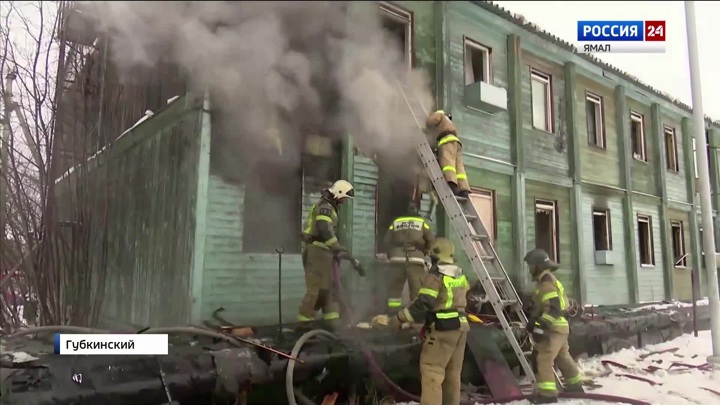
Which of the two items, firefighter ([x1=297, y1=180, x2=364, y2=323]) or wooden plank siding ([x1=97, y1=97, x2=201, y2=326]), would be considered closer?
wooden plank siding ([x1=97, y1=97, x2=201, y2=326])

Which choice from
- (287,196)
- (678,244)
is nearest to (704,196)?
(678,244)

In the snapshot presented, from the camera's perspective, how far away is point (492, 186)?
396 centimetres

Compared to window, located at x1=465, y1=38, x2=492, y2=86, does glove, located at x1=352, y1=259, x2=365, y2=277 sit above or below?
below

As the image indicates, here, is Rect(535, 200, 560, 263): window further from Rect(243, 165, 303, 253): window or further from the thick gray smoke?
Rect(243, 165, 303, 253): window

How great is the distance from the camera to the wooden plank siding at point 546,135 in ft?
13.3

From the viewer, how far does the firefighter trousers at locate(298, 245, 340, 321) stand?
314cm

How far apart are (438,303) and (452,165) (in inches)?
39.9

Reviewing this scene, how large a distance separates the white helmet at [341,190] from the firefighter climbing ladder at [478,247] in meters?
0.64

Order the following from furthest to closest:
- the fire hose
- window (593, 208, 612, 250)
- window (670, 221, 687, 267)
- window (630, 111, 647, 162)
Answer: window (630, 111, 647, 162)
window (593, 208, 612, 250)
window (670, 221, 687, 267)
the fire hose

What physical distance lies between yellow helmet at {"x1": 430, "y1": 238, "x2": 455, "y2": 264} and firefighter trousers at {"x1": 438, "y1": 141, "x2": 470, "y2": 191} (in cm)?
48

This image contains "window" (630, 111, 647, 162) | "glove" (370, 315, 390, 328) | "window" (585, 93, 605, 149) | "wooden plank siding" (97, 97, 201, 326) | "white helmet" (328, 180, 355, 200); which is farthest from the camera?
"window" (630, 111, 647, 162)

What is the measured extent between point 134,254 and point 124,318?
373mm
